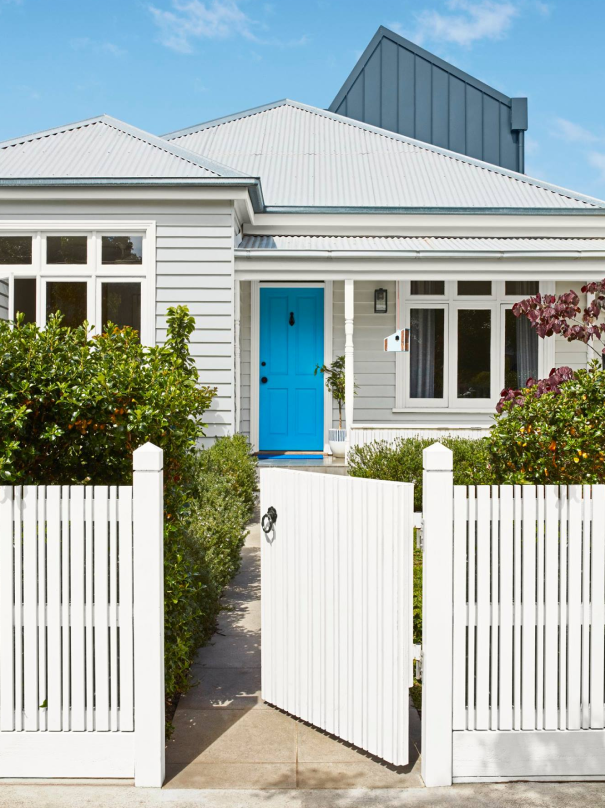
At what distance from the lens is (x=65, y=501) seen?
330 centimetres

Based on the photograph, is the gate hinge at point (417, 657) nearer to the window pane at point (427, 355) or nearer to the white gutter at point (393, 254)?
the white gutter at point (393, 254)

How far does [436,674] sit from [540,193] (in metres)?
11.6

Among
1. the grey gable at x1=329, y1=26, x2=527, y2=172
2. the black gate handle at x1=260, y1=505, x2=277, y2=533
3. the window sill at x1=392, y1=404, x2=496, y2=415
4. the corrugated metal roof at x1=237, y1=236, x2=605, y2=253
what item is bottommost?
the black gate handle at x1=260, y1=505, x2=277, y2=533

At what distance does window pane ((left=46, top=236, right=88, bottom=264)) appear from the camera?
947 centimetres

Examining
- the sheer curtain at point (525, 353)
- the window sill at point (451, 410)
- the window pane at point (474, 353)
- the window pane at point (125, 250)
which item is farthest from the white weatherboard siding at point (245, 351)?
the sheer curtain at point (525, 353)

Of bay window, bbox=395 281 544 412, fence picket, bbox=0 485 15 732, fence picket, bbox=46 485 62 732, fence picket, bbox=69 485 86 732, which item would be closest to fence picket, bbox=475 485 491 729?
fence picket, bbox=69 485 86 732

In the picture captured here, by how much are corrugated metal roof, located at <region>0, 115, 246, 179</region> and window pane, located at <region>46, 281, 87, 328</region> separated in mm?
1318

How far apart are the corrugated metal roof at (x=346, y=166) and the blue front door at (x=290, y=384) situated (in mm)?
2135

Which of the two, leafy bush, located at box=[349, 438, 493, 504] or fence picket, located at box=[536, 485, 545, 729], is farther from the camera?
leafy bush, located at box=[349, 438, 493, 504]

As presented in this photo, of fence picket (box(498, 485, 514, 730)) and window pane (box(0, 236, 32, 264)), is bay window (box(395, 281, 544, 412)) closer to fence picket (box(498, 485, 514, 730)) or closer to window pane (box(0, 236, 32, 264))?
window pane (box(0, 236, 32, 264))

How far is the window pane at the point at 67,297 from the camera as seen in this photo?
30.9 ft

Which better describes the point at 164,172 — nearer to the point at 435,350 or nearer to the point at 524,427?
the point at 435,350

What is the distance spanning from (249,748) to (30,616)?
1.22 meters

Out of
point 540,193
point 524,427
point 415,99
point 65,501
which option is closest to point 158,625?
point 65,501
